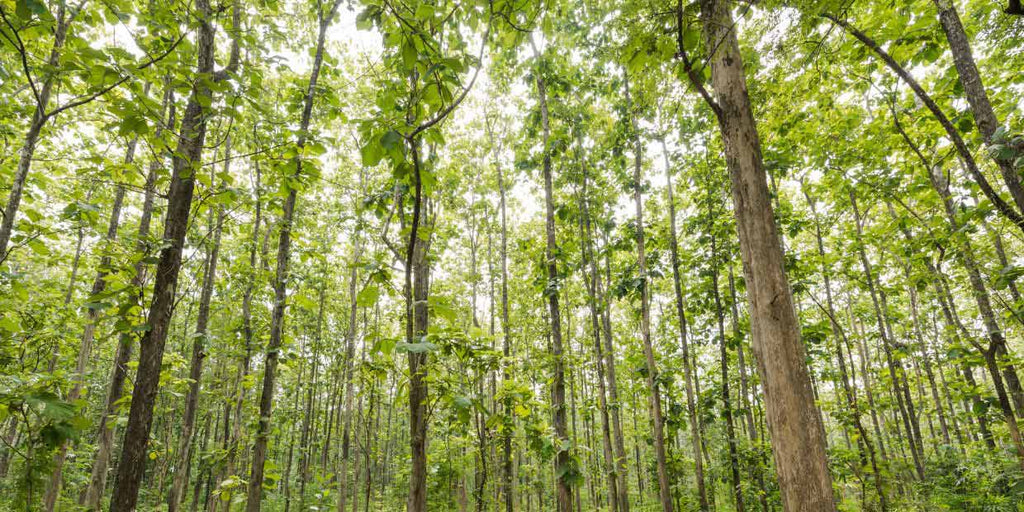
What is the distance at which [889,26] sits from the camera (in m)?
5.09

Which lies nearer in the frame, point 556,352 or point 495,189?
point 556,352

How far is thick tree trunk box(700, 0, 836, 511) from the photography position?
2.35 meters

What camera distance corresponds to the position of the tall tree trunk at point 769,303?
235 centimetres

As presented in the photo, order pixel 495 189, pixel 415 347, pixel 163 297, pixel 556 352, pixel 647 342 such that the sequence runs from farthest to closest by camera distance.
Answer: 1. pixel 495 189
2. pixel 647 342
3. pixel 556 352
4. pixel 163 297
5. pixel 415 347

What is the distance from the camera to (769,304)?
101 inches

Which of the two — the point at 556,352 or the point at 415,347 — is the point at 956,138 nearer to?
the point at 556,352

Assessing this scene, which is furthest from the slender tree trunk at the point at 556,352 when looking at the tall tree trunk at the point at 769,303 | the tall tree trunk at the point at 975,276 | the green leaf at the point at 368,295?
the tall tree trunk at the point at 975,276

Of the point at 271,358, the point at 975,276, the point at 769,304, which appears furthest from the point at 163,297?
the point at 975,276

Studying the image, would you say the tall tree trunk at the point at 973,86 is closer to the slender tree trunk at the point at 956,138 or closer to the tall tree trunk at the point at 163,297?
the slender tree trunk at the point at 956,138

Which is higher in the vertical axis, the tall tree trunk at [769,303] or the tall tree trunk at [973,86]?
the tall tree trunk at [973,86]

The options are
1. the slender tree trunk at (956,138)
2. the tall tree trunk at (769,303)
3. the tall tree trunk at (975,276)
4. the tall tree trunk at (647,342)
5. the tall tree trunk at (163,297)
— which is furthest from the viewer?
the tall tree trunk at (647,342)

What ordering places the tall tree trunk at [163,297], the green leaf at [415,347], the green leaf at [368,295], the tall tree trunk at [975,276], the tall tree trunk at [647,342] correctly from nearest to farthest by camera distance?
1. the green leaf at [415,347]
2. the green leaf at [368,295]
3. the tall tree trunk at [163,297]
4. the tall tree trunk at [975,276]
5. the tall tree trunk at [647,342]

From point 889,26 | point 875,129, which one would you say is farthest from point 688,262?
point 889,26

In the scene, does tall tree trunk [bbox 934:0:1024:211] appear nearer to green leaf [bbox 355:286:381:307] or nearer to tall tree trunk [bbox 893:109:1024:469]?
tall tree trunk [bbox 893:109:1024:469]
